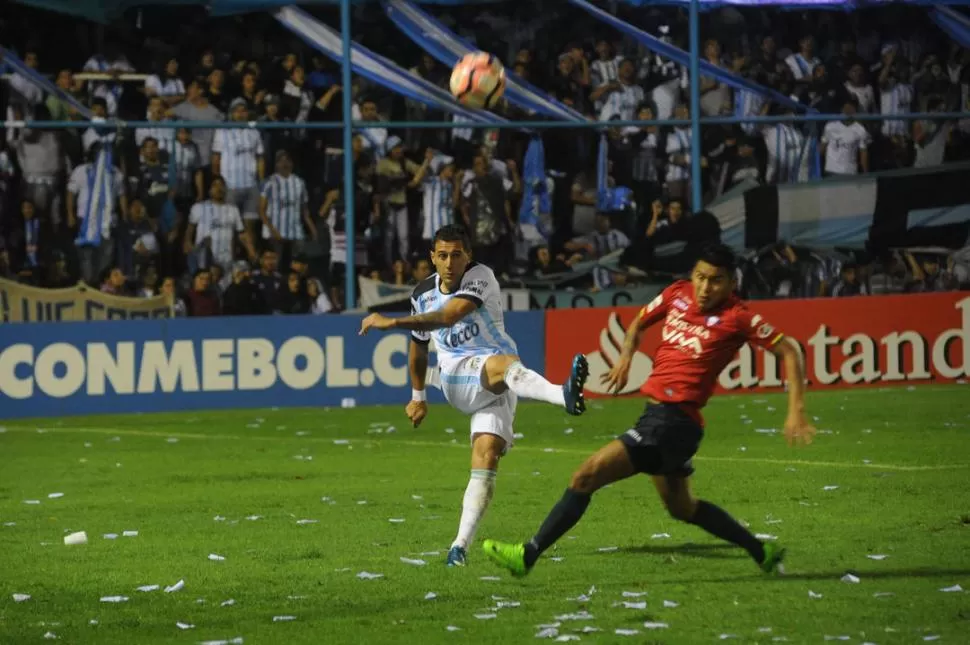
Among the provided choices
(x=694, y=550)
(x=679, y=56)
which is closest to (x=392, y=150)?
(x=679, y=56)

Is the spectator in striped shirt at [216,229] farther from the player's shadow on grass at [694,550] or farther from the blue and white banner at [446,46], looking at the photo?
the player's shadow on grass at [694,550]

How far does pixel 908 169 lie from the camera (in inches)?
877

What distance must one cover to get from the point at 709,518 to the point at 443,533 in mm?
2533

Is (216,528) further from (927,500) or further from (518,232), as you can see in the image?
(518,232)

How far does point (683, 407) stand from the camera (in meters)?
8.46

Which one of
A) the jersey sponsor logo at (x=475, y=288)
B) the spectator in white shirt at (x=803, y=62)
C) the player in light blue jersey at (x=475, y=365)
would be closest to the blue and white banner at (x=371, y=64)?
the spectator in white shirt at (x=803, y=62)

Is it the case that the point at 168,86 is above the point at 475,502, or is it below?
above

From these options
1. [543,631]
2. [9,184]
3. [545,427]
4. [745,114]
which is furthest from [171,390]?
[543,631]

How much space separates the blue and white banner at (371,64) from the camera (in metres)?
22.2

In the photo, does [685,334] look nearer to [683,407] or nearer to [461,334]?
[683,407]

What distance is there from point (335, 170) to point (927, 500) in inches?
462

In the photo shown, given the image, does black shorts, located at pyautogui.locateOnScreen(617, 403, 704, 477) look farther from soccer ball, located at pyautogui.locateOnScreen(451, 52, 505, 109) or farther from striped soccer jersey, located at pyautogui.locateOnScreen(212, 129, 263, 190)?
striped soccer jersey, located at pyautogui.locateOnScreen(212, 129, 263, 190)

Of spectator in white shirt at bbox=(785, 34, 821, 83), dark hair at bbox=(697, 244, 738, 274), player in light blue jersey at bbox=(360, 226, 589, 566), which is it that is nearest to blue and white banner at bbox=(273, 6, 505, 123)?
spectator in white shirt at bbox=(785, 34, 821, 83)

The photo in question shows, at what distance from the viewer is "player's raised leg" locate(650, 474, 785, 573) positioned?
862 cm
